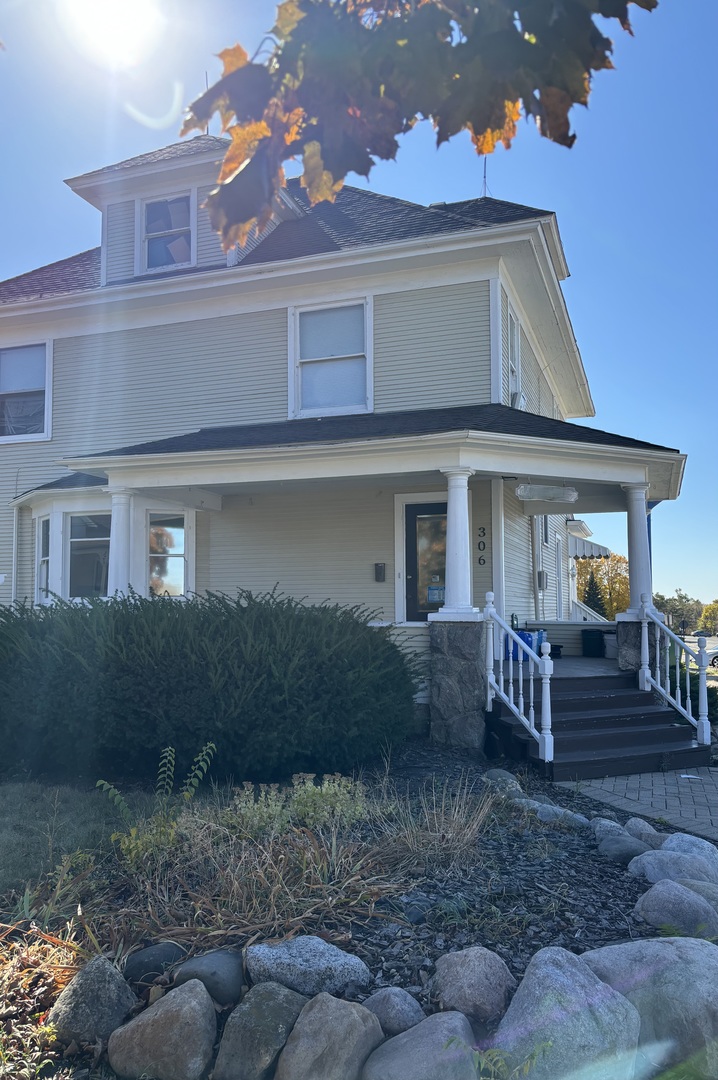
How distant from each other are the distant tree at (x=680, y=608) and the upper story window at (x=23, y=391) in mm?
24424

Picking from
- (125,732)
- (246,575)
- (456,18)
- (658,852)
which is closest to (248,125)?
(456,18)

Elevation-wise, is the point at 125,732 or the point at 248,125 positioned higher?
the point at 248,125

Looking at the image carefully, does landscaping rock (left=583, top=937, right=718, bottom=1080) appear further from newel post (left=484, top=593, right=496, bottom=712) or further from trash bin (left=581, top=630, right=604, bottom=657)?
trash bin (left=581, top=630, right=604, bottom=657)

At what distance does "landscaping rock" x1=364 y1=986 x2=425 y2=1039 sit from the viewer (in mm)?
3062

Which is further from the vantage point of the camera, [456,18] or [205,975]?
[205,975]

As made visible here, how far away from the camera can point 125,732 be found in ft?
22.0

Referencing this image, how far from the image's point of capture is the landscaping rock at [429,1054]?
2.74 metres

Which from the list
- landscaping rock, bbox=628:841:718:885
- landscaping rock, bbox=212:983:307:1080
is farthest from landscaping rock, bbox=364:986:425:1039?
landscaping rock, bbox=628:841:718:885

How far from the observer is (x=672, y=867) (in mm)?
4266

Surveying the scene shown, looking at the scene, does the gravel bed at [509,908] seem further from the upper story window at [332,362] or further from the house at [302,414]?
the upper story window at [332,362]

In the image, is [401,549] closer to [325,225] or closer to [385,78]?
[325,225]

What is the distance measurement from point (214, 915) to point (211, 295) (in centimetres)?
984

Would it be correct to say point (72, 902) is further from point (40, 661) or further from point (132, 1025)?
point (40, 661)

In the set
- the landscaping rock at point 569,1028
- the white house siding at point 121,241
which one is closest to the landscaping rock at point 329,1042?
the landscaping rock at point 569,1028
